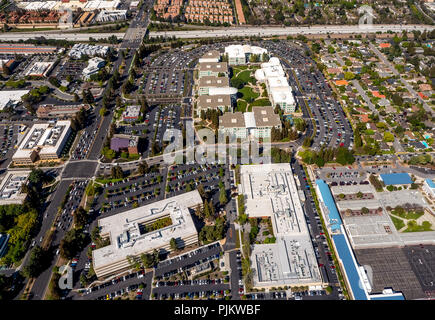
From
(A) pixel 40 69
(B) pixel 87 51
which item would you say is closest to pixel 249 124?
(B) pixel 87 51

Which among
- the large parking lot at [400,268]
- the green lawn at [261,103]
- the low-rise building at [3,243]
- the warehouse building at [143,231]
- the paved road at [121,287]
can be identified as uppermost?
the green lawn at [261,103]

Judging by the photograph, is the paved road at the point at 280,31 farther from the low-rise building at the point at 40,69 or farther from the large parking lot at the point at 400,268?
the large parking lot at the point at 400,268

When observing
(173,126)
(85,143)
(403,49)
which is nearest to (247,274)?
(173,126)

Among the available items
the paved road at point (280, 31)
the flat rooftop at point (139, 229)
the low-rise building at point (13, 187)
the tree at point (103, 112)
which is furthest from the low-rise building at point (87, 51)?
the flat rooftop at point (139, 229)

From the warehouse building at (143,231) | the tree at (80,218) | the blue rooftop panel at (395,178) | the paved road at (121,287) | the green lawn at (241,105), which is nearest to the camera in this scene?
the paved road at (121,287)

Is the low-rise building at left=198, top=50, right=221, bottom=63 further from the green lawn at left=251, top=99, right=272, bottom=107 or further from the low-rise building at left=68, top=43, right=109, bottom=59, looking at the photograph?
the low-rise building at left=68, top=43, right=109, bottom=59
